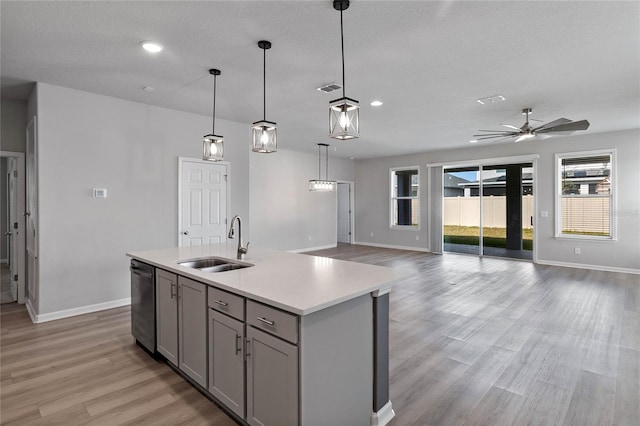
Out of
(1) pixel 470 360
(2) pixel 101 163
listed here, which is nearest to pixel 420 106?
(1) pixel 470 360

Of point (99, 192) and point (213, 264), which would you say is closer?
point (213, 264)

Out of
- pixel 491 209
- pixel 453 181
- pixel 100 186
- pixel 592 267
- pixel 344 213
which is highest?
pixel 453 181

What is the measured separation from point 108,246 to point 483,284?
5.66 metres

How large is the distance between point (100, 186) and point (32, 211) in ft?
2.72

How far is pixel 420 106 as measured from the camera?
192 inches

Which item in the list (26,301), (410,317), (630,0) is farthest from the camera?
(26,301)

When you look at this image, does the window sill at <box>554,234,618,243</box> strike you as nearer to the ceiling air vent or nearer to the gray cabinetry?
the ceiling air vent

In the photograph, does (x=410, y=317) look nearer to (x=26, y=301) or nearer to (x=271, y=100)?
(x=271, y=100)

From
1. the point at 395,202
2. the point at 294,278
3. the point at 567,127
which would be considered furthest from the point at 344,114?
the point at 395,202

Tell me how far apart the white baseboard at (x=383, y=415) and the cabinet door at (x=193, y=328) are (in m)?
1.13

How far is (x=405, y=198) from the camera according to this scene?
9.91 metres

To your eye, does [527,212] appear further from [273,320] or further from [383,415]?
[273,320]

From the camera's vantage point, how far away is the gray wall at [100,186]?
3963 millimetres

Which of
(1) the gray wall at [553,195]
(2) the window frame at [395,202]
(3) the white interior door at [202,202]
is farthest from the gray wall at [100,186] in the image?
(1) the gray wall at [553,195]
